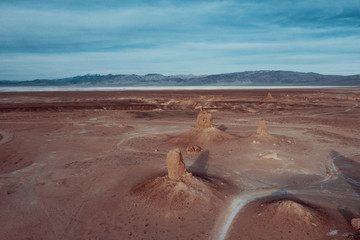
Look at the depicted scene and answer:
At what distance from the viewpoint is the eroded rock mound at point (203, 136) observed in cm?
1490

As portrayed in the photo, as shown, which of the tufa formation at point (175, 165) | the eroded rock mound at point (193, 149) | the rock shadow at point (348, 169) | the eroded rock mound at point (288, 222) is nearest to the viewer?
the eroded rock mound at point (288, 222)

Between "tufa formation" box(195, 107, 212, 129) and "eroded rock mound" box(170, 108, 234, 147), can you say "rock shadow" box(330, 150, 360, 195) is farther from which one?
"tufa formation" box(195, 107, 212, 129)

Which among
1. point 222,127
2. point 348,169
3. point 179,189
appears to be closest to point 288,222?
point 179,189

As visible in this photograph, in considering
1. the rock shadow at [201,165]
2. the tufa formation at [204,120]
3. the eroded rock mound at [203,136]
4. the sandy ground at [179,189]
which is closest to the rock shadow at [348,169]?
the sandy ground at [179,189]

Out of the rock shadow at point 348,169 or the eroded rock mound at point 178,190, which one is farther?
the rock shadow at point 348,169

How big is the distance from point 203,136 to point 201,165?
3.64 meters

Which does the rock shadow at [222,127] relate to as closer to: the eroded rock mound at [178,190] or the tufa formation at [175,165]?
the eroded rock mound at [178,190]

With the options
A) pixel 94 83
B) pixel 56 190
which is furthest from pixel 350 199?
pixel 94 83

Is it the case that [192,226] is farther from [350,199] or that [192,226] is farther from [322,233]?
[350,199]

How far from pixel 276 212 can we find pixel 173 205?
8.66 feet

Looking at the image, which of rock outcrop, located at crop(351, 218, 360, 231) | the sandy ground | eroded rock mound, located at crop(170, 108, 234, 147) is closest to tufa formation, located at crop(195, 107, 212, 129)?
eroded rock mound, located at crop(170, 108, 234, 147)

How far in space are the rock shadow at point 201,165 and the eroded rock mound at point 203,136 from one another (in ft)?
5.50

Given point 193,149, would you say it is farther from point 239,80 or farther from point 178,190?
point 239,80

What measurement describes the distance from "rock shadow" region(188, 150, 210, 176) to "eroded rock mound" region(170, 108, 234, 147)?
168cm
